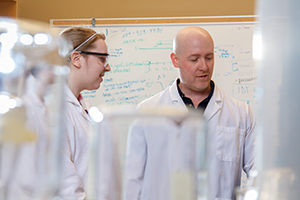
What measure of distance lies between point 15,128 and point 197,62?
1183 mm

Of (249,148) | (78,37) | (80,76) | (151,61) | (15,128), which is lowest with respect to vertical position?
(249,148)

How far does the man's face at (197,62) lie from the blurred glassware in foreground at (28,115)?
1.12 meters

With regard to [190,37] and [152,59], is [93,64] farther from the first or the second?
[152,59]

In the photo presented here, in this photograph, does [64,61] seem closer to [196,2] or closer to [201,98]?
[201,98]

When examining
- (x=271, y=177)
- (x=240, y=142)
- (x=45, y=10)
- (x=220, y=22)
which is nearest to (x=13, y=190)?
(x=271, y=177)

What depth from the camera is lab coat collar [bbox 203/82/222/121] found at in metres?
1.36

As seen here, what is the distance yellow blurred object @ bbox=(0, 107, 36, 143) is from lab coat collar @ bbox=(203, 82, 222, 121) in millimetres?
1077

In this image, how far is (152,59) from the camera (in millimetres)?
2674

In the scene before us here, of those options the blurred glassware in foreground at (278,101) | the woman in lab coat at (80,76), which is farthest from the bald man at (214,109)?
the blurred glassware in foreground at (278,101)

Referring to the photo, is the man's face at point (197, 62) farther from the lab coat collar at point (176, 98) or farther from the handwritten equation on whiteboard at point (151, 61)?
the handwritten equation on whiteboard at point (151, 61)

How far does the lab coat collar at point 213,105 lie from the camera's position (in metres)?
1.36

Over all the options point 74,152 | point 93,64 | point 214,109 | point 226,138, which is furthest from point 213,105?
point 74,152

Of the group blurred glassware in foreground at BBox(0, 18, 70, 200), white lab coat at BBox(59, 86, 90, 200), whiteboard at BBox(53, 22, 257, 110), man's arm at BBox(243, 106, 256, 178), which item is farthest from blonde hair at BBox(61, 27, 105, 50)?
whiteboard at BBox(53, 22, 257, 110)

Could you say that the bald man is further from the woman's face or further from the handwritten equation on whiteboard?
the handwritten equation on whiteboard
